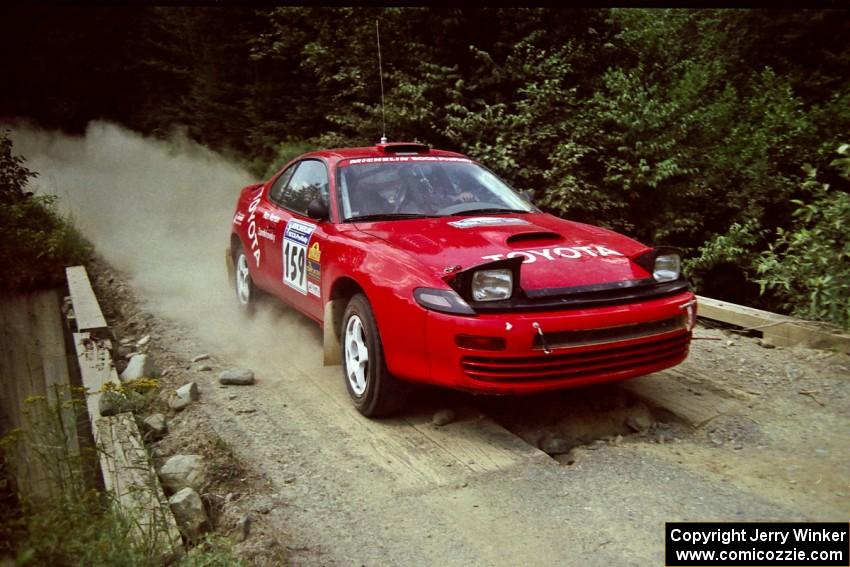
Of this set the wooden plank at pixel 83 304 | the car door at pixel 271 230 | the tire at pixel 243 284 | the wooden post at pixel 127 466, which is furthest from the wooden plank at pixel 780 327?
the wooden plank at pixel 83 304

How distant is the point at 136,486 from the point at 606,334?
7.86 feet

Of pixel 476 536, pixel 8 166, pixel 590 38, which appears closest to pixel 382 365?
pixel 476 536

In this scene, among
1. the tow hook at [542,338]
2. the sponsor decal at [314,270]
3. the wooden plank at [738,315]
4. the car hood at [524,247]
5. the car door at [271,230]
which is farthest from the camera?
the car door at [271,230]

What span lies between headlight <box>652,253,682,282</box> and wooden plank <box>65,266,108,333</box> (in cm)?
439

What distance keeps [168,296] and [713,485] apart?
6.28 metres

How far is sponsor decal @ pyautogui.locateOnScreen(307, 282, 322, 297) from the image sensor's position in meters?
4.78

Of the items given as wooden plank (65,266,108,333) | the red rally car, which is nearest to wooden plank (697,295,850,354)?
the red rally car

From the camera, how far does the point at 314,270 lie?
4.84 metres

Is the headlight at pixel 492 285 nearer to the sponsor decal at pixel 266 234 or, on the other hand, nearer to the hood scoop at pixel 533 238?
the hood scoop at pixel 533 238

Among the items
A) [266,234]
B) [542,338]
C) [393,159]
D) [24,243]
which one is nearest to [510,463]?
[542,338]

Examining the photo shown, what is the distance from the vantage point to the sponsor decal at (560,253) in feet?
12.7

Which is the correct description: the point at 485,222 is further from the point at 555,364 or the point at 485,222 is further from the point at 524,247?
the point at 555,364

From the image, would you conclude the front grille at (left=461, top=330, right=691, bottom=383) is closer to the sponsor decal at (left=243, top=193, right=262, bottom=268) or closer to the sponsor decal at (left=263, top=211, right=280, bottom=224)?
the sponsor decal at (left=263, top=211, right=280, bottom=224)

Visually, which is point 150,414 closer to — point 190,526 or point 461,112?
point 190,526
